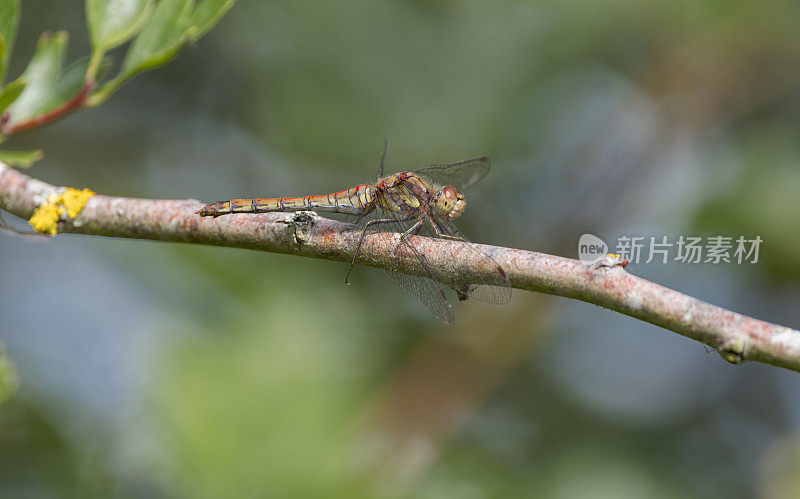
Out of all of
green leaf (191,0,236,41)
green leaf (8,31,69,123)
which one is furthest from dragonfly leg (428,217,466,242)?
green leaf (8,31,69,123)

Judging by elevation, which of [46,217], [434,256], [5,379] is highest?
[434,256]

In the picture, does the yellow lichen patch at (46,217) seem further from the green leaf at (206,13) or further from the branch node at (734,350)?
the branch node at (734,350)

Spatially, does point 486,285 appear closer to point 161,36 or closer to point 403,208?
point 403,208

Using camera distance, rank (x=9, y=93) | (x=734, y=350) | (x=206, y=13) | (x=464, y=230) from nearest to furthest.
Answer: (x=734, y=350) → (x=9, y=93) → (x=206, y=13) → (x=464, y=230)

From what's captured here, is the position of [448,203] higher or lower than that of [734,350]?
higher

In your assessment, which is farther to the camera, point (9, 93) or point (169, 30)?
point (169, 30)

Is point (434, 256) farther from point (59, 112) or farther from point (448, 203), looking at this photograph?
point (59, 112)

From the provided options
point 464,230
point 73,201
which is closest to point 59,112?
point 73,201

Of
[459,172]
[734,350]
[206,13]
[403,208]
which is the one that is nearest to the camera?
[734,350]

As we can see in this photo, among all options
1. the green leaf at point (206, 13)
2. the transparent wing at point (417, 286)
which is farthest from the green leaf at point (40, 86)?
the transparent wing at point (417, 286)
